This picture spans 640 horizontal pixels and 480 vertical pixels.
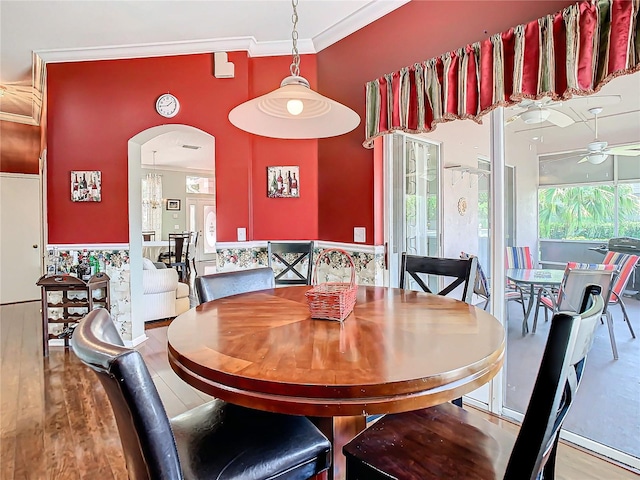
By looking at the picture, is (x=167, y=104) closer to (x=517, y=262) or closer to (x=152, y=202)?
(x=517, y=262)

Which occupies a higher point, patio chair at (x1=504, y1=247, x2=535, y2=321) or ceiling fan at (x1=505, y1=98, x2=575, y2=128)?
ceiling fan at (x1=505, y1=98, x2=575, y2=128)

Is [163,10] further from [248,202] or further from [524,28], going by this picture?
[524,28]

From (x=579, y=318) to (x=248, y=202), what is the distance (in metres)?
3.20

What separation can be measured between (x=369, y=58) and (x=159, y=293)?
3.58 m

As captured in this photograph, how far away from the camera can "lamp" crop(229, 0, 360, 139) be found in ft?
5.98

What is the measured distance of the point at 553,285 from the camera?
8.09 ft

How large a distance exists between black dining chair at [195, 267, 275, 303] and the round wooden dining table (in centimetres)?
34

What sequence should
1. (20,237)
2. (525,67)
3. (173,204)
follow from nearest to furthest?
(525,67)
(20,237)
(173,204)

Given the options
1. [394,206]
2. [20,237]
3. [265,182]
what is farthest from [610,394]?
[20,237]

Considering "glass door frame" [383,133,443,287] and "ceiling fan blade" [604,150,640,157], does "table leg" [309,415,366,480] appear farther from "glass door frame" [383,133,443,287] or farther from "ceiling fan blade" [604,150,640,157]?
"ceiling fan blade" [604,150,640,157]

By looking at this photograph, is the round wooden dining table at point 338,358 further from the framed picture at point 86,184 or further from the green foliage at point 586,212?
the framed picture at point 86,184

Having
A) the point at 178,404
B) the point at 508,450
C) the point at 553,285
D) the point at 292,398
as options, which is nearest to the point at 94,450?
the point at 178,404

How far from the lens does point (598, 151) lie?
87.0 inches

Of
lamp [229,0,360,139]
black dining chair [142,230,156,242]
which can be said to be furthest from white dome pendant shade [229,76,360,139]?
black dining chair [142,230,156,242]
